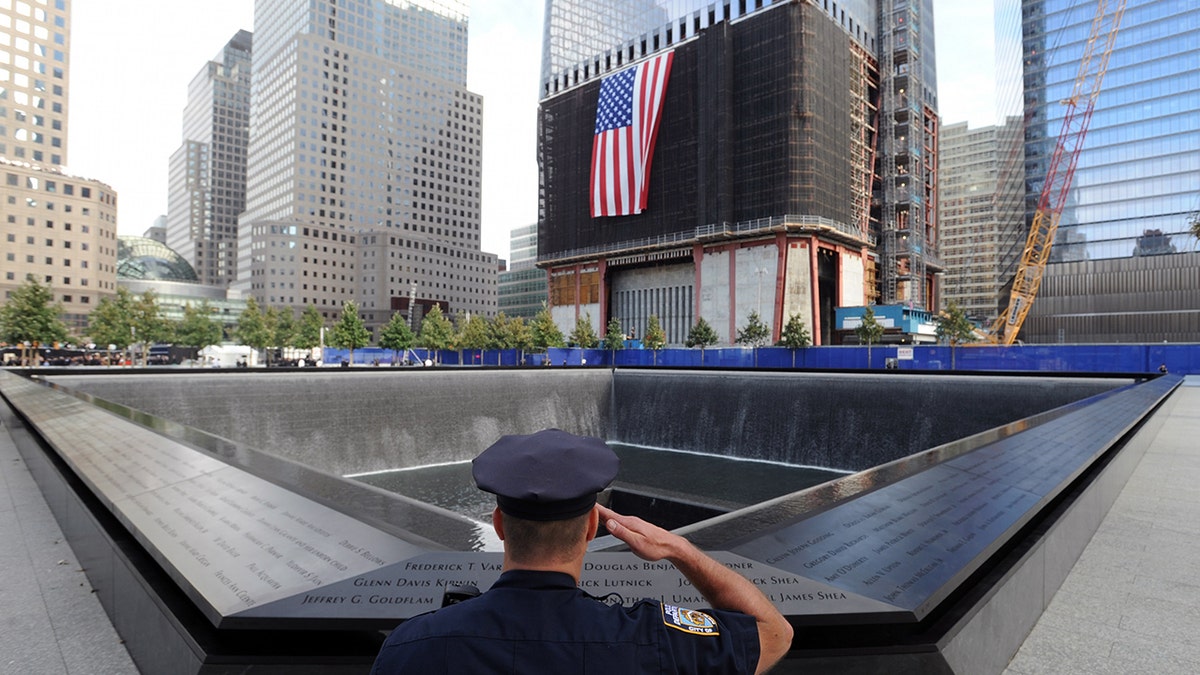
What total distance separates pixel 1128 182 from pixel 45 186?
483 feet

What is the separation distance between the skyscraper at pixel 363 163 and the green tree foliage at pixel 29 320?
85464mm

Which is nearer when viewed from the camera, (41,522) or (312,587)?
(312,587)

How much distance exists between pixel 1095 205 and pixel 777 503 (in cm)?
11078

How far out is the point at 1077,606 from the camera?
13.4ft

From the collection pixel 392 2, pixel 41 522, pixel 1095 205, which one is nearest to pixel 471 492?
pixel 41 522

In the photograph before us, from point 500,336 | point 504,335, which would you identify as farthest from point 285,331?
point 504,335

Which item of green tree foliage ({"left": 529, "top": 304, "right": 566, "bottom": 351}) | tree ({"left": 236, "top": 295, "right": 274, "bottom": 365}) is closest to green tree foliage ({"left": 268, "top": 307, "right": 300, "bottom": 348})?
tree ({"left": 236, "top": 295, "right": 274, "bottom": 365})

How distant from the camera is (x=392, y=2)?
15038 centimetres

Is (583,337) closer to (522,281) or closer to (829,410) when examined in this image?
(829,410)

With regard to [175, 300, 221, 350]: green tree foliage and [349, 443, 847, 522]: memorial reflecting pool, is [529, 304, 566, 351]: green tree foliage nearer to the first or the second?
[175, 300, 221, 350]: green tree foliage

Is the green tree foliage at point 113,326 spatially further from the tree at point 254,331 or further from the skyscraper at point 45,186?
the skyscraper at point 45,186

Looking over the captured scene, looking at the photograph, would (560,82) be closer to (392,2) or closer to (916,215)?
(916,215)

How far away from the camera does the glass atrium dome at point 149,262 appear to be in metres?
135

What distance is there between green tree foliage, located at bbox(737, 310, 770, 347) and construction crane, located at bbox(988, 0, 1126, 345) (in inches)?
1776
